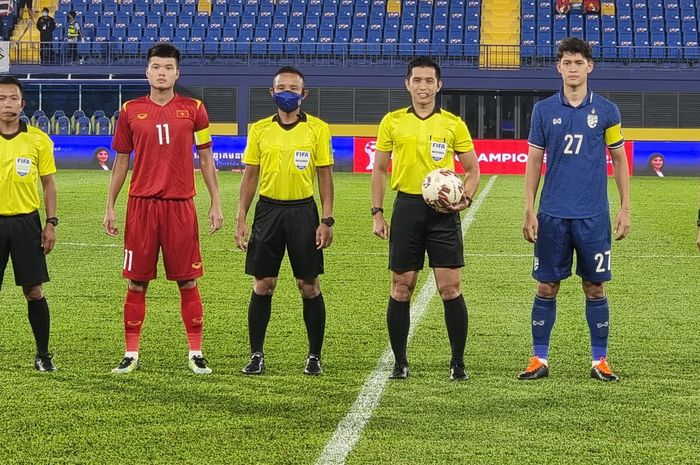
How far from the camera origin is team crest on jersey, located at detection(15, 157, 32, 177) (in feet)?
22.0

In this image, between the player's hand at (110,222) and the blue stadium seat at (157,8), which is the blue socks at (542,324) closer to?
the player's hand at (110,222)

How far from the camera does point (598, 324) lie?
22.2 feet

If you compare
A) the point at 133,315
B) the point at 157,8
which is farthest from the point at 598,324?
the point at 157,8

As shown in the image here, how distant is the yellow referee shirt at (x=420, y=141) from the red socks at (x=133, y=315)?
1657 mm

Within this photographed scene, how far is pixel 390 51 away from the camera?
36406mm

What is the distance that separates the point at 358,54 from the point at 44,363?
30114mm

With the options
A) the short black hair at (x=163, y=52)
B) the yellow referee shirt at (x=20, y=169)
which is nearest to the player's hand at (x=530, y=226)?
the short black hair at (x=163, y=52)

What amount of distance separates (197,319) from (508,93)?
29.0 m

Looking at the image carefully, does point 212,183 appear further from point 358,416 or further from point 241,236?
point 358,416

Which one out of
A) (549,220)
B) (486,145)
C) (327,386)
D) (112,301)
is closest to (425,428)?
(327,386)

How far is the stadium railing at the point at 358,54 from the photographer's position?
116 ft

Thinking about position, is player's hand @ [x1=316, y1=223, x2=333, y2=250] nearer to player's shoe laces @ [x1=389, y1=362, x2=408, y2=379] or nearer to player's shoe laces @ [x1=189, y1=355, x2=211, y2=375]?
player's shoe laces @ [x1=389, y1=362, x2=408, y2=379]

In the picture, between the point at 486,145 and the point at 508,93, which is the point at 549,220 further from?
the point at 508,93

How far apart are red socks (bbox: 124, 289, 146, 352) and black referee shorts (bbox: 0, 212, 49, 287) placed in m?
0.52
